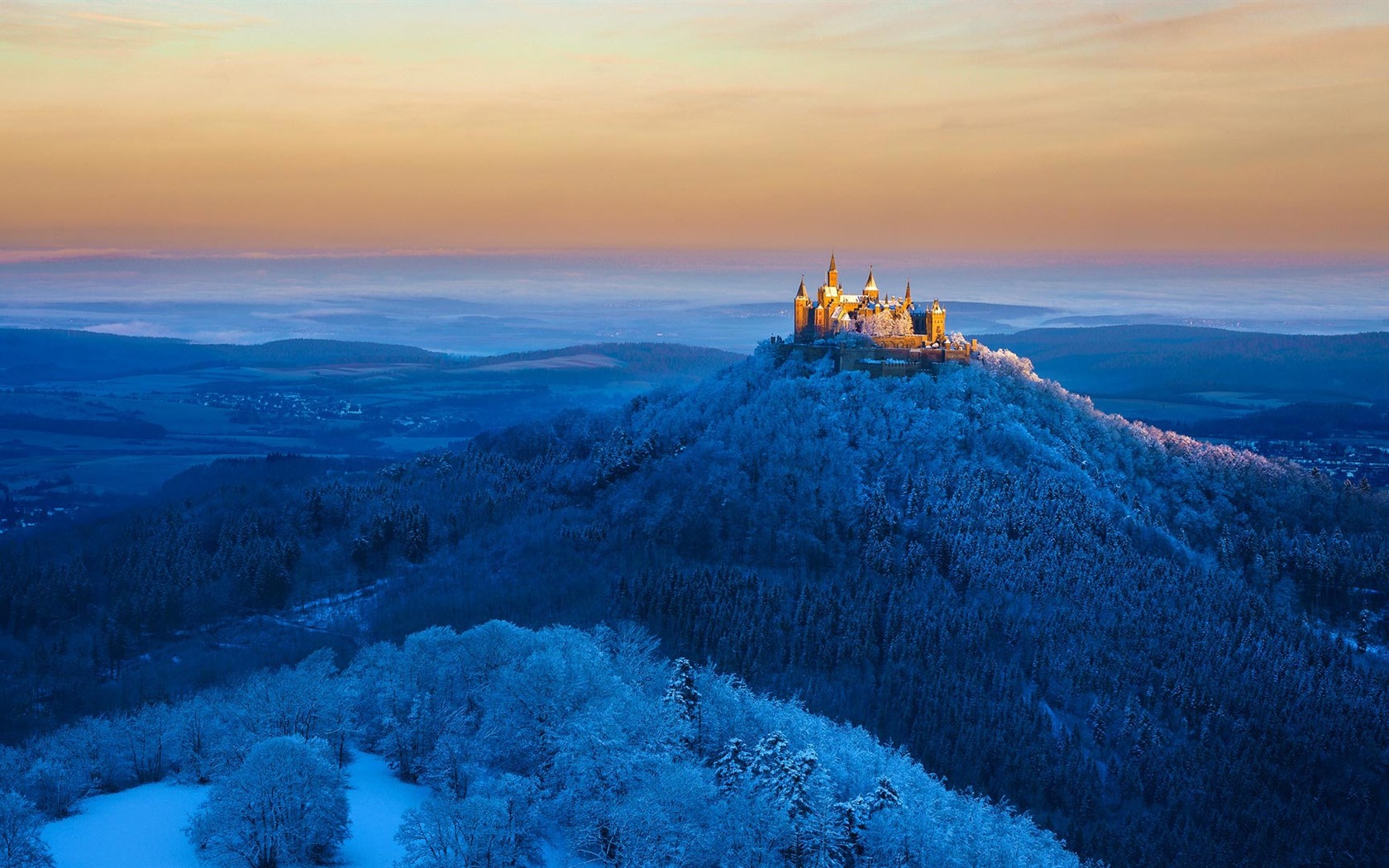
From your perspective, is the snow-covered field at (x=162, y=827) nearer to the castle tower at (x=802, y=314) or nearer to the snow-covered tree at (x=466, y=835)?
the snow-covered tree at (x=466, y=835)

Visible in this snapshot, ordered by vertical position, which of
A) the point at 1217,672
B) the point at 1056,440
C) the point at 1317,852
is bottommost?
the point at 1317,852

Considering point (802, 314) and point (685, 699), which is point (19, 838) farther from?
point (802, 314)

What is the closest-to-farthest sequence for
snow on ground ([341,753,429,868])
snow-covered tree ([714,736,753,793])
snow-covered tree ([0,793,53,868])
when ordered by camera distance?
snow-covered tree ([0,793,53,868]) < snow on ground ([341,753,429,868]) < snow-covered tree ([714,736,753,793])

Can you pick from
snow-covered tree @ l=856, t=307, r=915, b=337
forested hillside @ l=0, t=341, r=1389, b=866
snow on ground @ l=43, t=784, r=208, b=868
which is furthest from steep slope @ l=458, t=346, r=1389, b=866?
snow on ground @ l=43, t=784, r=208, b=868

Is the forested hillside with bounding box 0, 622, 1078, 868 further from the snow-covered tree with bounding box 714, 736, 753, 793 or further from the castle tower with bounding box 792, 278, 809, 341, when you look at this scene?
the castle tower with bounding box 792, 278, 809, 341

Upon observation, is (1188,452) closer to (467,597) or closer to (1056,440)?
(1056,440)

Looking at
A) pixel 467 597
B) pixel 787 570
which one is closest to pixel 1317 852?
pixel 787 570
